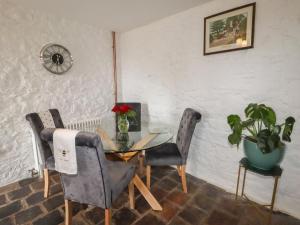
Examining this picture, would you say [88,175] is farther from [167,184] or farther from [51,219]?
[167,184]

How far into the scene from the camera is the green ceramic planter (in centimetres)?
151

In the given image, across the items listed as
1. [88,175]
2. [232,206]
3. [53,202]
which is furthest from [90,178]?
[232,206]

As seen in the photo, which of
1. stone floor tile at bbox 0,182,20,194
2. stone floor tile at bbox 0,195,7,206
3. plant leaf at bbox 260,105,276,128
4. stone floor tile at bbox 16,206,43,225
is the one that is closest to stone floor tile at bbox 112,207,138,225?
stone floor tile at bbox 16,206,43,225

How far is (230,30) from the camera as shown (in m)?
1.89

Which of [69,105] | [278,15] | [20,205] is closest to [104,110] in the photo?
[69,105]

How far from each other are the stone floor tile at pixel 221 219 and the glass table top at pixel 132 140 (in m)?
0.85

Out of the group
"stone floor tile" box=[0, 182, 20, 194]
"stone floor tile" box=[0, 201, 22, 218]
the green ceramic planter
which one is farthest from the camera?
"stone floor tile" box=[0, 182, 20, 194]

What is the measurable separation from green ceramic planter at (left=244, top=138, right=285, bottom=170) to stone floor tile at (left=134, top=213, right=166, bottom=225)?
1018mm

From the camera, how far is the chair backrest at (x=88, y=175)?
113cm

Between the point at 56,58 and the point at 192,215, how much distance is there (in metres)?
2.60

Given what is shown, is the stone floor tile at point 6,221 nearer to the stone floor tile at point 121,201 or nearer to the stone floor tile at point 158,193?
the stone floor tile at point 121,201

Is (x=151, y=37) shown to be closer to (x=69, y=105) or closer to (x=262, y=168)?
(x=69, y=105)

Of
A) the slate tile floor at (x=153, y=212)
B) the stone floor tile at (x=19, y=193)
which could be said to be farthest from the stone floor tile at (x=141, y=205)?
the stone floor tile at (x=19, y=193)

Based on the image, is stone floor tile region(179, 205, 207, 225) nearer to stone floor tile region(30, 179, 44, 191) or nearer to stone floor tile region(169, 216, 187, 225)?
stone floor tile region(169, 216, 187, 225)
